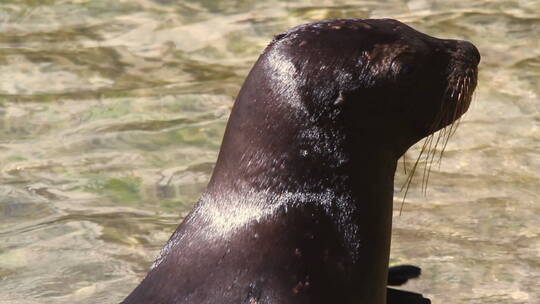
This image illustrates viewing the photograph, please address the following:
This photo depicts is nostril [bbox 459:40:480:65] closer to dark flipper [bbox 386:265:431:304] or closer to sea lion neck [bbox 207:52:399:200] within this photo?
sea lion neck [bbox 207:52:399:200]

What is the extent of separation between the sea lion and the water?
46.4 inches

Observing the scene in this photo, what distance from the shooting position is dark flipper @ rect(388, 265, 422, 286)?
4.79 m

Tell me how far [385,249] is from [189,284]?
0.66m

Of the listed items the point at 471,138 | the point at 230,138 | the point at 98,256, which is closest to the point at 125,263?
the point at 98,256

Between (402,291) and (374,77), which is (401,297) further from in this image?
(374,77)

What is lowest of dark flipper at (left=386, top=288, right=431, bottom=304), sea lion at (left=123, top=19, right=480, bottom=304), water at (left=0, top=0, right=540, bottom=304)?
water at (left=0, top=0, right=540, bottom=304)

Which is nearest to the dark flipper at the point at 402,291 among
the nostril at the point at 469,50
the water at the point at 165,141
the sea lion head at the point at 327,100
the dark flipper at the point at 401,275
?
the dark flipper at the point at 401,275

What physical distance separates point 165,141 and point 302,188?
3.18 metres

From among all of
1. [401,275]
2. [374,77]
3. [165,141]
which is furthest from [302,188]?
[165,141]

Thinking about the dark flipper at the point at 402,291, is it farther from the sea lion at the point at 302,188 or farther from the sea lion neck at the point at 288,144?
the sea lion neck at the point at 288,144

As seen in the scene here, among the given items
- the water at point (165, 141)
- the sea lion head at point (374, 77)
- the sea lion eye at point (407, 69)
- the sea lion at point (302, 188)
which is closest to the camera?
the sea lion at point (302, 188)

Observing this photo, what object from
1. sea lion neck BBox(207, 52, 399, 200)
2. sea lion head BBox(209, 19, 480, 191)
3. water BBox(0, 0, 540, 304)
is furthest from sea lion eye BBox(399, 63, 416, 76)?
water BBox(0, 0, 540, 304)

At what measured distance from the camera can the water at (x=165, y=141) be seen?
19.2ft

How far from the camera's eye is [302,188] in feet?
14.1
